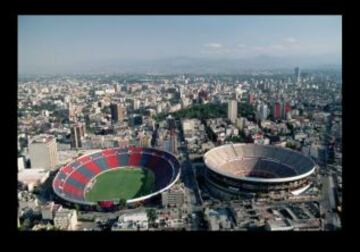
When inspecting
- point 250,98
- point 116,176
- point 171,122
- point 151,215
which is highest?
point 250,98

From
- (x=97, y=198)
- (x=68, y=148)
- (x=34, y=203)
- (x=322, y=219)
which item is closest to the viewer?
(x=322, y=219)

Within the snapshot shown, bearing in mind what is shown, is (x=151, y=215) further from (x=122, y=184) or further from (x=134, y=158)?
(x=134, y=158)

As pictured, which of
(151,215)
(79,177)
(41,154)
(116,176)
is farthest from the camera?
(41,154)

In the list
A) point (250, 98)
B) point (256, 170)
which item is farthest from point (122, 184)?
point (250, 98)

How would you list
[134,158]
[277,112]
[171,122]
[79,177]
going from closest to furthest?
[79,177], [134,158], [277,112], [171,122]

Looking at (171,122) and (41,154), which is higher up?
(171,122)
